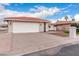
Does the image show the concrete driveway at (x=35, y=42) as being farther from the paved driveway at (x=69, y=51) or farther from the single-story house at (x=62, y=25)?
the single-story house at (x=62, y=25)

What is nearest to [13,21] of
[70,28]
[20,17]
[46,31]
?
[20,17]

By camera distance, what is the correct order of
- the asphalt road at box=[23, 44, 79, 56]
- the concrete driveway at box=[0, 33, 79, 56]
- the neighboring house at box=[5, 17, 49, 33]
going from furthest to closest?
the neighboring house at box=[5, 17, 49, 33]
the concrete driveway at box=[0, 33, 79, 56]
the asphalt road at box=[23, 44, 79, 56]

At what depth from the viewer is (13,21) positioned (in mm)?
6977

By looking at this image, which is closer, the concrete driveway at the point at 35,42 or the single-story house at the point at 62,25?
the concrete driveway at the point at 35,42

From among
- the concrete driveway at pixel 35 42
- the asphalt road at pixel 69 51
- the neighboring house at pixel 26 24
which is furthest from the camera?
the neighboring house at pixel 26 24

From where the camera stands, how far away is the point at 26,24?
7.17 m

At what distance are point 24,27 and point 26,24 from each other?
157 mm

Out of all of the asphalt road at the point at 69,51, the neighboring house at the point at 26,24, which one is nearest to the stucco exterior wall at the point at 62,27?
the neighboring house at the point at 26,24

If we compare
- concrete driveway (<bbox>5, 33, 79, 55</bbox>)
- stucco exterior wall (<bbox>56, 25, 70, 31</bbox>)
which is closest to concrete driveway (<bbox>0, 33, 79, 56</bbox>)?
concrete driveway (<bbox>5, 33, 79, 55</bbox>)

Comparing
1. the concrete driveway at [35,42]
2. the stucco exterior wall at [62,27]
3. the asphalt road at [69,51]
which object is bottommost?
the asphalt road at [69,51]

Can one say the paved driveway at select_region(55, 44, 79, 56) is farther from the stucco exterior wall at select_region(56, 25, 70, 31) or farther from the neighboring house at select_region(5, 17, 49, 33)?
the neighboring house at select_region(5, 17, 49, 33)

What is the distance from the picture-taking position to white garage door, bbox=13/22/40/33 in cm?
708

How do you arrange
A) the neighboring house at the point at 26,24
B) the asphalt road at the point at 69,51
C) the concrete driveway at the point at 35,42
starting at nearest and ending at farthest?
1. the asphalt road at the point at 69,51
2. the concrete driveway at the point at 35,42
3. the neighboring house at the point at 26,24

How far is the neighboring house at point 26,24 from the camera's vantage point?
7.02 m
